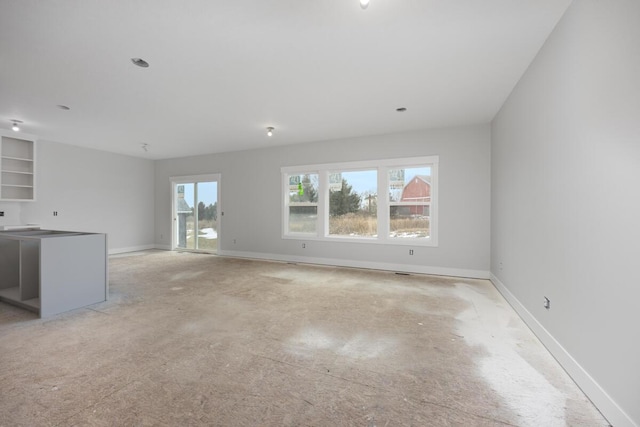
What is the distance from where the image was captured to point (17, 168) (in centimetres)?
539

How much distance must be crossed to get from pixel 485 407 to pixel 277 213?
523 cm

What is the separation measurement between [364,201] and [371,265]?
1.30m

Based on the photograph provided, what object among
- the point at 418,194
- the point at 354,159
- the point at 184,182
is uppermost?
the point at 354,159

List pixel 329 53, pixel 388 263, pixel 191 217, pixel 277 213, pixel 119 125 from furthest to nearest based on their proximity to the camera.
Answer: pixel 191 217, pixel 277 213, pixel 388 263, pixel 119 125, pixel 329 53

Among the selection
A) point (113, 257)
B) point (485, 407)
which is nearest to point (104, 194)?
point (113, 257)

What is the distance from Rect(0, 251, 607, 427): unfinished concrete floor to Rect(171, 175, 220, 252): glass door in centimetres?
370

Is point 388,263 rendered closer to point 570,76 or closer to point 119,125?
point 570,76

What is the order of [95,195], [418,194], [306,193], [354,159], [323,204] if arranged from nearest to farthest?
1. [418,194]
2. [354,159]
3. [323,204]
4. [306,193]
5. [95,195]

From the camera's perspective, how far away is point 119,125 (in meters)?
4.80

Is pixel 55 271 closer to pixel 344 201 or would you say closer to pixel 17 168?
pixel 17 168

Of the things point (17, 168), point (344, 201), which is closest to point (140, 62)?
point (344, 201)

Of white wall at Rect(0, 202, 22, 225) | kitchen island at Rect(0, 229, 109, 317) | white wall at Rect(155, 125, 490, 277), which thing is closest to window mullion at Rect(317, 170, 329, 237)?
white wall at Rect(155, 125, 490, 277)

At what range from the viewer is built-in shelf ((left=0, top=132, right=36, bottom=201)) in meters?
5.14

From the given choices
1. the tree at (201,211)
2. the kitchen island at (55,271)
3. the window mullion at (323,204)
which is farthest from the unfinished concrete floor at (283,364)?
the tree at (201,211)
